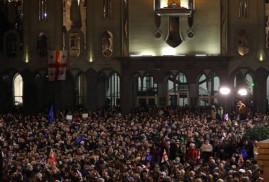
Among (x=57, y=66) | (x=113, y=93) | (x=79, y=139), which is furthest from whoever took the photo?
(x=113, y=93)

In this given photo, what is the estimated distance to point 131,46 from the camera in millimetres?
51281

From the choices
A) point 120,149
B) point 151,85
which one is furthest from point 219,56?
point 120,149

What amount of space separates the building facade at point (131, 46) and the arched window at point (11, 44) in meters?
0.09

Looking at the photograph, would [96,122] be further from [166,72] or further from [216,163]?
[216,163]

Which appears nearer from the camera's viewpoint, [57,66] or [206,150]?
[206,150]

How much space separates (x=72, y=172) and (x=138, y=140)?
11.0m

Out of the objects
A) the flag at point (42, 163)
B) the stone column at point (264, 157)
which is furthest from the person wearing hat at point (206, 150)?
the stone column at point (264, 157)

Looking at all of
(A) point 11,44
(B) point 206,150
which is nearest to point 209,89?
(A) point 11,44

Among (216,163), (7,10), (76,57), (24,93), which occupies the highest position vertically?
(7,10)

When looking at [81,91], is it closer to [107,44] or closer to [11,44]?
[107,44]

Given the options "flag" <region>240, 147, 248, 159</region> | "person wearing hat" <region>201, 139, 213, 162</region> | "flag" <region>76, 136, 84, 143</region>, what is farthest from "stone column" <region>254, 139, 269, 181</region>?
"flag" <region>76, 136, 84, 143</region>

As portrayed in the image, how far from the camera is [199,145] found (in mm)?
30266

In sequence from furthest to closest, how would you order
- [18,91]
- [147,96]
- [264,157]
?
[18,91], [147,96], [264,157]

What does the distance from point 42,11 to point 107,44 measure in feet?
22.5
